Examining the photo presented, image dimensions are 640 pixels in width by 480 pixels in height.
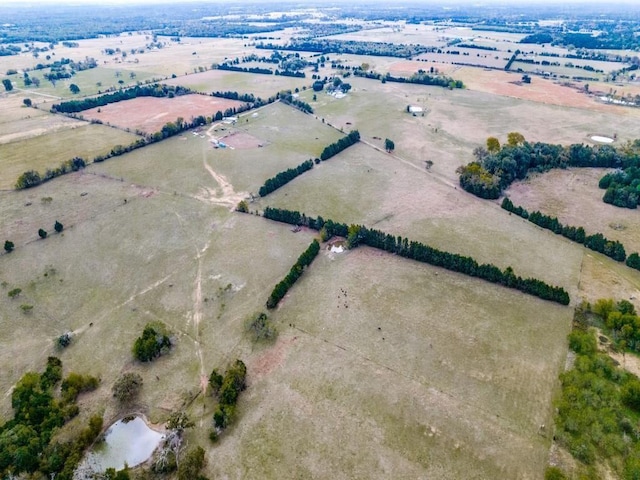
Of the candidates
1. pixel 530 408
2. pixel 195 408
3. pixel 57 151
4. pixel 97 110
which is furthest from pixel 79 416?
pixel 97 110

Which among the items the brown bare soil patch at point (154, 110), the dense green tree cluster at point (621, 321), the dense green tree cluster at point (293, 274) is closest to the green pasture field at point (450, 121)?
the brown bare soil patch at point (154, 110)

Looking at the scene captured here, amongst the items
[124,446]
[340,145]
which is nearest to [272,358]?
[124,446]

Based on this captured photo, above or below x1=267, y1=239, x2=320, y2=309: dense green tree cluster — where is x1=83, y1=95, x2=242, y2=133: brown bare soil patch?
below

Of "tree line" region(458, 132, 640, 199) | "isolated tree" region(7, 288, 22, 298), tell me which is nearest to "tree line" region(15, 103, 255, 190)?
"isolated tree" region(7, 288, 22, 298)

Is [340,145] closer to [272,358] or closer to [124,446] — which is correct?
[272,358]

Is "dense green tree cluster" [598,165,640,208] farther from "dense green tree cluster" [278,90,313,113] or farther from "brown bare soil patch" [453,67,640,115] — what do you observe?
"dense green tree cluster" [278,90,313,113]

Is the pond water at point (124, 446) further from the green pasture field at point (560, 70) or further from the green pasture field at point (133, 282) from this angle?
the green pasture field at point (560, 70)

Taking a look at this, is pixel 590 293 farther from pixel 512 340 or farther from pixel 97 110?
pixel 97 110
